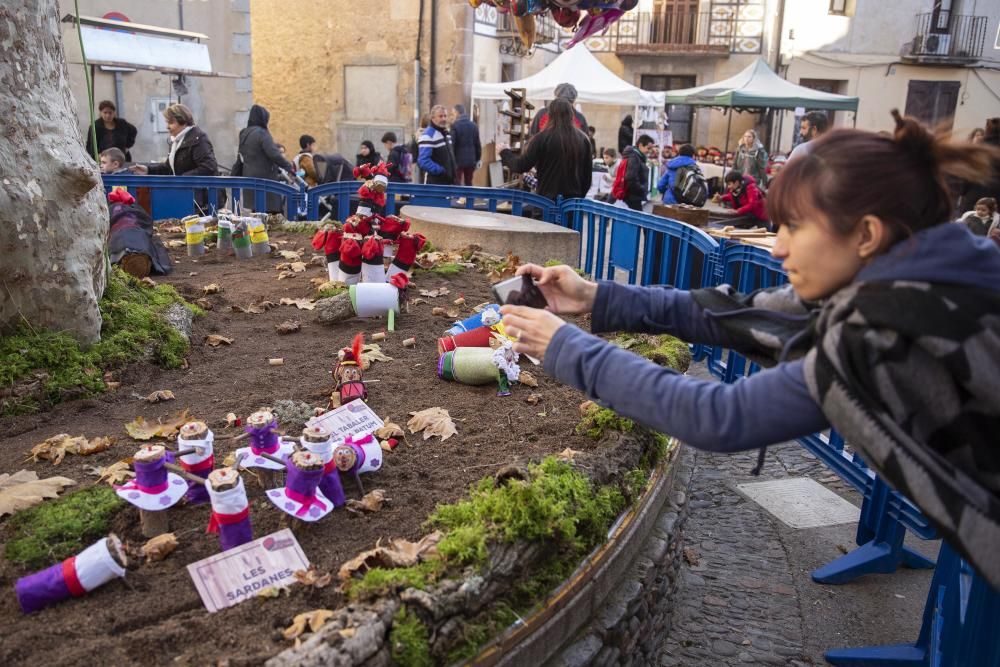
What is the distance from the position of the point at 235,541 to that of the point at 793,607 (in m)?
2.59

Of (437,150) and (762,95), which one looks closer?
(437,150)

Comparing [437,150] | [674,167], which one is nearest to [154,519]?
[674,167]

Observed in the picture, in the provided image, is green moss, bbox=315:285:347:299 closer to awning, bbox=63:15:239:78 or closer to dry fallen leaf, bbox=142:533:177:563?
dry fallen leaf, bbox=142:533:177:563

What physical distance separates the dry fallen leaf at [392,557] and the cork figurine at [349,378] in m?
1.26

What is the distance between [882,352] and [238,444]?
8.63ft

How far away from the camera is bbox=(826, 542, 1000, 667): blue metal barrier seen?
7.09 ft

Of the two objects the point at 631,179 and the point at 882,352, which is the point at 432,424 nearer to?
the point at 882,352

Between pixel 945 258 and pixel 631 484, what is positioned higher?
pixel 945 258

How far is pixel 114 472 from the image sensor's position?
303cm

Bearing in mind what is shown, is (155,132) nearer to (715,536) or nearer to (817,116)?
(817,116)

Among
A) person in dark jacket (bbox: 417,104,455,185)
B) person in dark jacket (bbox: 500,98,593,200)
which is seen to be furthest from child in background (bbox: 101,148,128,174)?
person in dark jacket (bbox: 500,98,593,200)

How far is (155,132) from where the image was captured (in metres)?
13.7

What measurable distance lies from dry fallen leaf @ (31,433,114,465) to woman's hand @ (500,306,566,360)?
2.13 meters

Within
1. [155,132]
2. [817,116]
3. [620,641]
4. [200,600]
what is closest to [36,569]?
[200,600]
